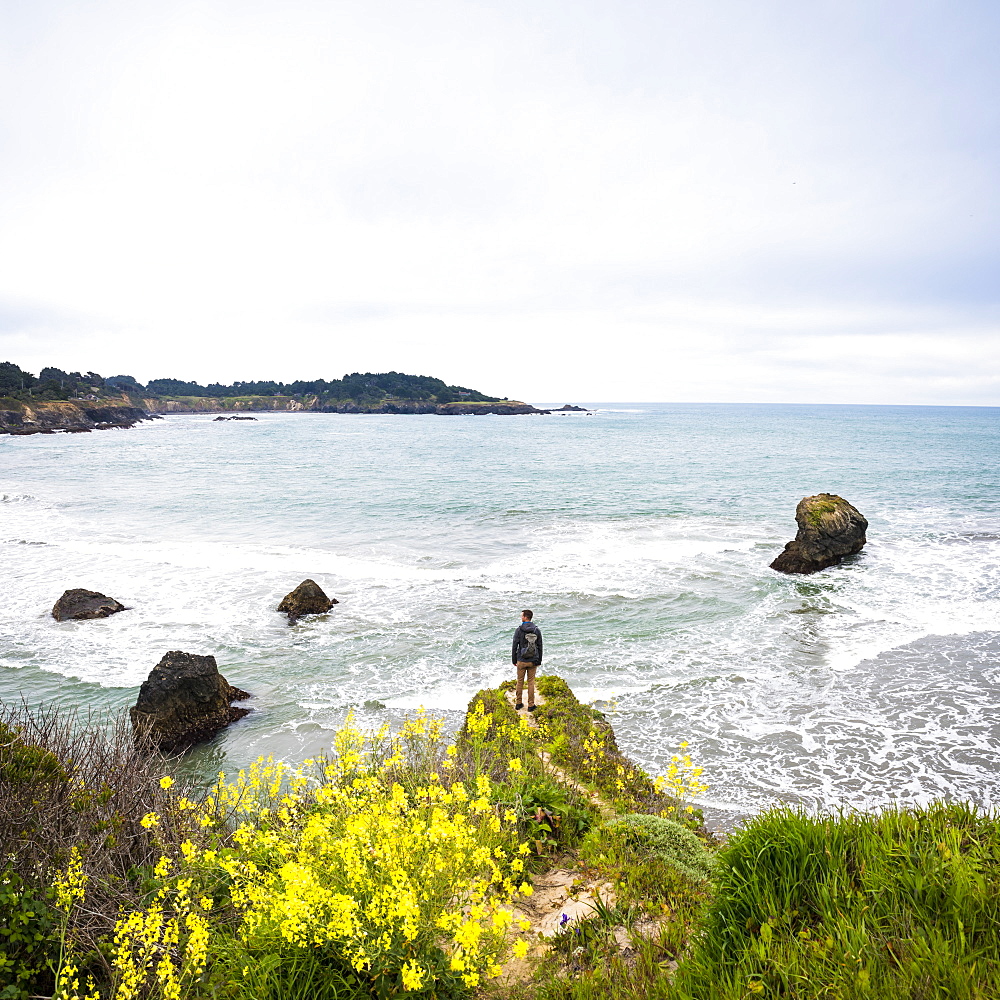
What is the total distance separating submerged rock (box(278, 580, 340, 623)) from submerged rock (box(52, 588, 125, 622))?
478 centimetres

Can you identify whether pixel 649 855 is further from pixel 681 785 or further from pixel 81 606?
pixel 81 606

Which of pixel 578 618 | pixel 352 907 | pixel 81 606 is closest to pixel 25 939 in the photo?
pixel 352 907

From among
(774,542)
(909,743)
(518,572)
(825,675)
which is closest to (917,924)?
(909,743)

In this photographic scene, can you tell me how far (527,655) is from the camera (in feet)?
37.3

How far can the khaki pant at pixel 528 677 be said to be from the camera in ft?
37.1

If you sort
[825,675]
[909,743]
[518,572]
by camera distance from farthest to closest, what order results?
[518,572], [825,675], [909,743]

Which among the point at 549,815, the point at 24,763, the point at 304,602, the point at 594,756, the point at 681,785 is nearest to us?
the point at 24,763

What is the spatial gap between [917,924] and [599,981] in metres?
1.99

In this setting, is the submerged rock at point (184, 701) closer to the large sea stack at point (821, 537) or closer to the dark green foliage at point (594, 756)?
the dark green foliage at point (594, 756)

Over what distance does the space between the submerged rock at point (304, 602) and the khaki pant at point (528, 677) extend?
8400 mm

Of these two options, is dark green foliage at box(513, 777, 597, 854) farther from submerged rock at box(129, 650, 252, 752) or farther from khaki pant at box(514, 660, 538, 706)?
submerged rock at box(129, 650, 252, 752)

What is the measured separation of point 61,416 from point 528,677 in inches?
5178

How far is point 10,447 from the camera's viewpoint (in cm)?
7256

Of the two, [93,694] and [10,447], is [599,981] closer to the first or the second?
[93,694]
